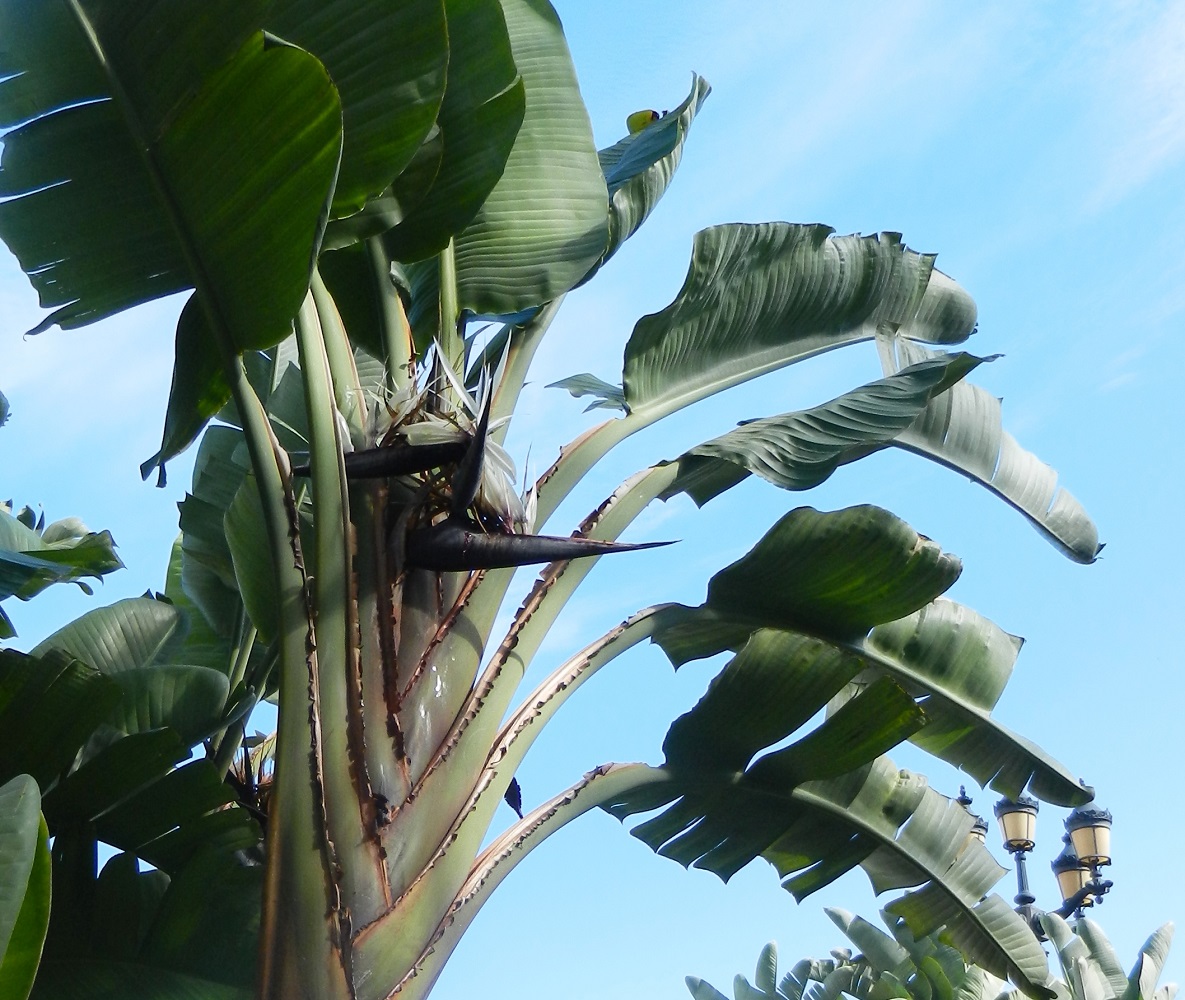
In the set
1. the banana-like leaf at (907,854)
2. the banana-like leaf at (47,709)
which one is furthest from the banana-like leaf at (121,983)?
the banana-like leaf at (907,854)

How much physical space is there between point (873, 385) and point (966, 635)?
682 mm

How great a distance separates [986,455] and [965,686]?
0.69 m

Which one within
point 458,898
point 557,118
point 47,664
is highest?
point 557,118

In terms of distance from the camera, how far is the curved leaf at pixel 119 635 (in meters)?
2.71

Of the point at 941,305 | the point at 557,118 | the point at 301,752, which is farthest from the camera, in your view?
the point at 941,305

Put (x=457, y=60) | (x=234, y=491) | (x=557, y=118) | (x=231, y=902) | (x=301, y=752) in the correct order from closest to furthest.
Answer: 1. (x=301, y=752)
2. (x=457, y=60)
3. (x=231, y=902)
4. (x=557, y=118)
5. (x=234, y=491)

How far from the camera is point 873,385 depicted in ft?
8.96

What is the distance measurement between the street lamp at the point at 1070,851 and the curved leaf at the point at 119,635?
15.0ft

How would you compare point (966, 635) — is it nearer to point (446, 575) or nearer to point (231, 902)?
point (446, 575)

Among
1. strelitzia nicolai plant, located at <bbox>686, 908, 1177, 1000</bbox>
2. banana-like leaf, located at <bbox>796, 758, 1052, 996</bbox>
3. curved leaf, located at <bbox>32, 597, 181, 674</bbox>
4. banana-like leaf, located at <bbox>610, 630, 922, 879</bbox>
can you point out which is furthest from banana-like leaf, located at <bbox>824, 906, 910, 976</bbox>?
curved leaf, located at <bbox>32, 597, 181, 674</bbox>

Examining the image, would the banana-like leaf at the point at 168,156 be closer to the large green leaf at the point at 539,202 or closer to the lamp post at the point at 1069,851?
the large green leaf at the point at 539,202

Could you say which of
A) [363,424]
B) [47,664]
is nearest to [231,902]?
[47,664]

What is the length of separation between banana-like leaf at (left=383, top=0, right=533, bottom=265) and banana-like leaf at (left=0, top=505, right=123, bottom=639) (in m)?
0.92

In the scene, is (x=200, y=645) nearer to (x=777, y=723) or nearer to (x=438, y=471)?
(x=438, y=471)
